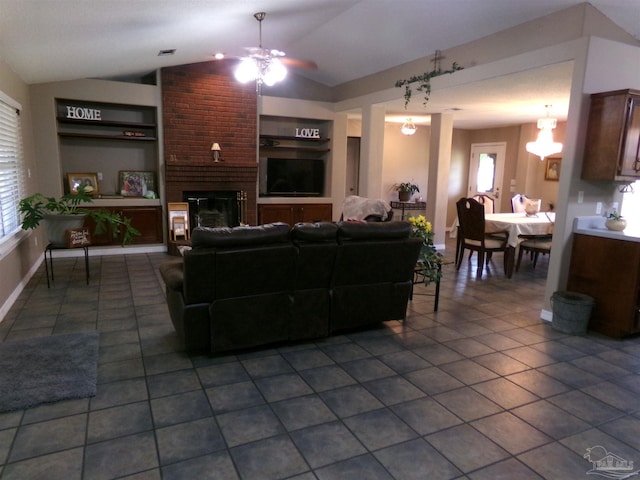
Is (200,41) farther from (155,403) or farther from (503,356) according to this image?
(503,356)

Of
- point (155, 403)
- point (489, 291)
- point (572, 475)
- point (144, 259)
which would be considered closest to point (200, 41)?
point (144, 259)

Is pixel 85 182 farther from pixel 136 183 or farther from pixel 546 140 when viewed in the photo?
pixel 546 140

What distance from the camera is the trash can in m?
3.66

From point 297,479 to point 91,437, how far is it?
3.62 ft

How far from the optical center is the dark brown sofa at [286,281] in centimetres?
293

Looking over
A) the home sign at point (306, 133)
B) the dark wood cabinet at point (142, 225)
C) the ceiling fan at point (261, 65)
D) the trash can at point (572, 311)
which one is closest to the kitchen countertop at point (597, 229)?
the trash can at point (572, 311)

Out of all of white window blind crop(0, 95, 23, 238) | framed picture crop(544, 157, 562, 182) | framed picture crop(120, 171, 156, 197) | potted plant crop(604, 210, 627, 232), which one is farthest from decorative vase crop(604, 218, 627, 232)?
framed picture crop(120, 171, 156, 197)

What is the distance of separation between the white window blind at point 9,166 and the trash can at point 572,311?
521 cm

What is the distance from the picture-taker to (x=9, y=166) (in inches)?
177

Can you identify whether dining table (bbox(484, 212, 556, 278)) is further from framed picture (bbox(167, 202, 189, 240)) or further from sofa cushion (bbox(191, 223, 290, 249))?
framed picture (bbox(167, 202, 189, 240))

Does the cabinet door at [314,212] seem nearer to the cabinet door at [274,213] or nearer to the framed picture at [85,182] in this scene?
the cabinet door at [274,213]

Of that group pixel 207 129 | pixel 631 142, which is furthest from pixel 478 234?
pixel 207 129

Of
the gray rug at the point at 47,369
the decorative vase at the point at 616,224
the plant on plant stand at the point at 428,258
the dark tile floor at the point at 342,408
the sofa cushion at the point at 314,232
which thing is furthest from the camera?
the plant on plant stand at the point at 428,258

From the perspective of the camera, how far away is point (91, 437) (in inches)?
85.7
